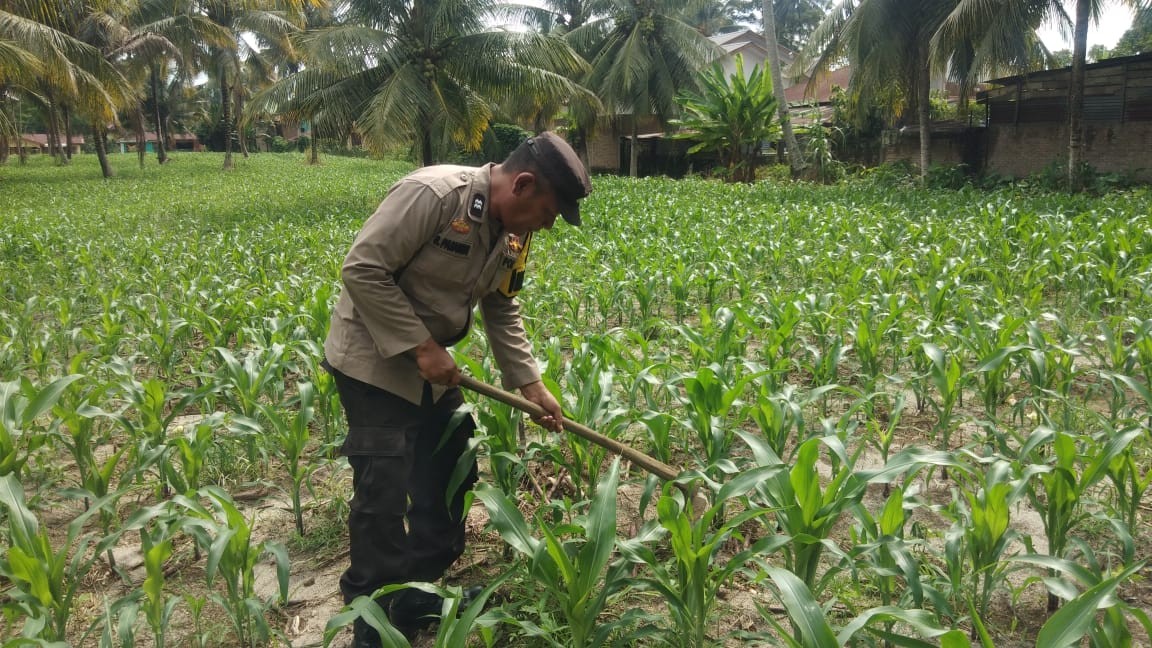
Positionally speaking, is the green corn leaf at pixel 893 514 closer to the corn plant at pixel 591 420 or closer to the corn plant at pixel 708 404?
the corn plant at pixel 708 404

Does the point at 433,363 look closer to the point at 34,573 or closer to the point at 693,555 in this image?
the point at 693,555

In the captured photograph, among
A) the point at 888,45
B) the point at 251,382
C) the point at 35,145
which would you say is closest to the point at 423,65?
the point at 888,45

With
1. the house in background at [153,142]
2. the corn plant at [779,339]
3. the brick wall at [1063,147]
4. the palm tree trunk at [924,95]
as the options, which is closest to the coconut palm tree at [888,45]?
the palm tree trunk at [924,95]

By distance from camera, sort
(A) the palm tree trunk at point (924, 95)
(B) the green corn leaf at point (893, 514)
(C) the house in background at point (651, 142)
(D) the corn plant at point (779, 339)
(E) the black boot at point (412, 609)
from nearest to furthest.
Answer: (B) the green corn leaf at point (893, 514), (E) the black boot at point (412, 609), (D) the corn plant at point (779, 339), (A) the palm tree trunk at point (924, 95), (C) the house in background at point (651, 142)

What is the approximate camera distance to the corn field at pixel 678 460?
1.96 m

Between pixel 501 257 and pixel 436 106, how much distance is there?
517 inches

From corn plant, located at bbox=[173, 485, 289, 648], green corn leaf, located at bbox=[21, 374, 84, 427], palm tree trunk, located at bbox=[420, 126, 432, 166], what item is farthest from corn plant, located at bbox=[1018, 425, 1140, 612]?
palm tree trunk, located at bbox=[420, 126, 432, 166]

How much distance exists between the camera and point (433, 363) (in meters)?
2.06

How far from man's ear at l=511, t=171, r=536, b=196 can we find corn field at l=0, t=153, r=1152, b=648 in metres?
0.81

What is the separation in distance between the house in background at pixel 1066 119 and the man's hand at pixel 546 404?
50.4ft

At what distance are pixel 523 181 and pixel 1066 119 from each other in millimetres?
17248

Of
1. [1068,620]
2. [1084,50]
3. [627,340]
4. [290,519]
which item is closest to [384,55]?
[627,340]

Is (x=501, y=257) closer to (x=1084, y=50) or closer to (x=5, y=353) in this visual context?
(x=5, y=353)

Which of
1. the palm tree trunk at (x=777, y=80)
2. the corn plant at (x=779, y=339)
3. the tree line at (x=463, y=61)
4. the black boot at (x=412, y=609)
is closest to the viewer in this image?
the black boot at (x=412, y=609)
